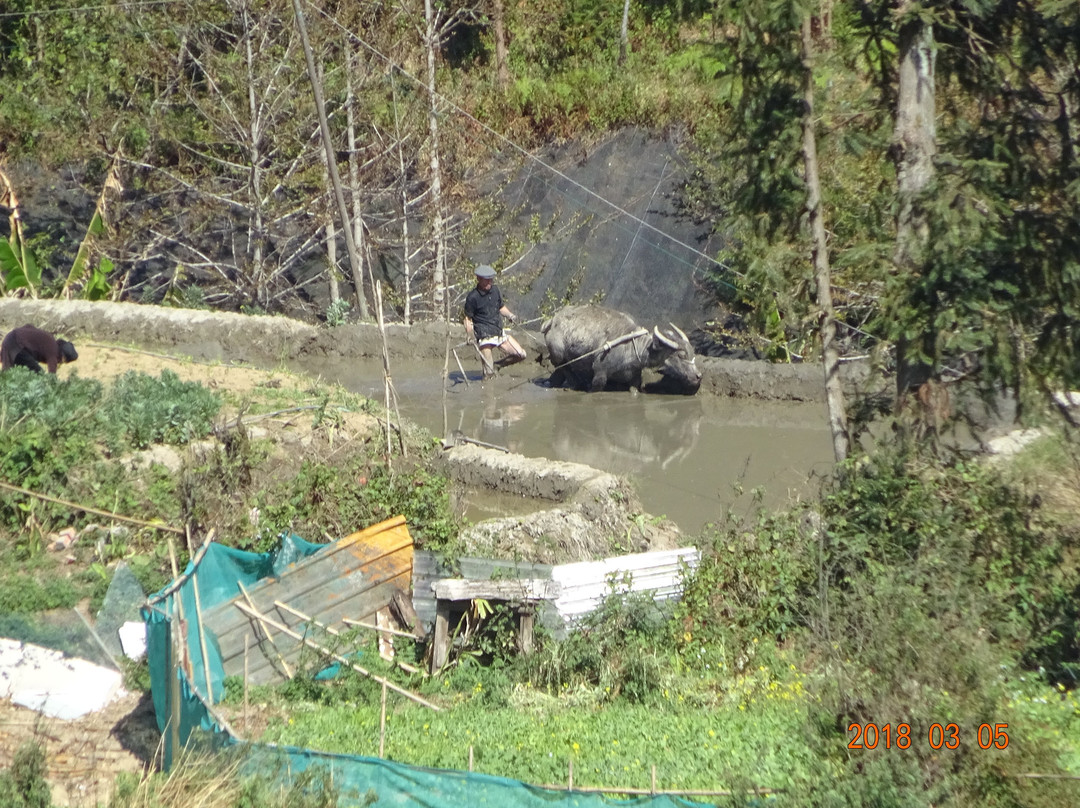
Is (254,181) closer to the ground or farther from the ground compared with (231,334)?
farther from the ground

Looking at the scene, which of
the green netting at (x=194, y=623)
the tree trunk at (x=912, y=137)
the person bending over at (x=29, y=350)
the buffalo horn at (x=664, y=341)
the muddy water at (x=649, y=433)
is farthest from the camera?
the buffalo horn at (x=664, y=341)

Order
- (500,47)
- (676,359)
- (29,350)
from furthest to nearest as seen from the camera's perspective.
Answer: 1. (500,47)
2. (676,359)
3. (29,350)

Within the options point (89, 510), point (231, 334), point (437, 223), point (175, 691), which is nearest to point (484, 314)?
point (231, 334)

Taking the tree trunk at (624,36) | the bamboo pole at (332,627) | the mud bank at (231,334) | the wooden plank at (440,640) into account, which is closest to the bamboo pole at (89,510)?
the bamboo pole at (332,627)

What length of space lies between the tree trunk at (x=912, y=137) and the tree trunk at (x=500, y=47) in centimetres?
1592

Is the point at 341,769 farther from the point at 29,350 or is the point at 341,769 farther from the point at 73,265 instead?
the point at 73,265

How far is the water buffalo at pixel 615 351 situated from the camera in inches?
595

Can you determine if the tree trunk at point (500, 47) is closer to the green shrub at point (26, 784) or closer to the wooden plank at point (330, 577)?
the wooden plank at point (330, 577)

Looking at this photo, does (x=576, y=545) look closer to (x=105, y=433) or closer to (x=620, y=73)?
(x=105, y=433)

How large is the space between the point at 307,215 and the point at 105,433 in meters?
11.0

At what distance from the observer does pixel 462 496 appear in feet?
35.6

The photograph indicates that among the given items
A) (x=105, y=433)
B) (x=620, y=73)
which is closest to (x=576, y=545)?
(x=105, y=433)

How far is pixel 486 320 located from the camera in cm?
1614

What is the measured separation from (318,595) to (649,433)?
19.8 feet
